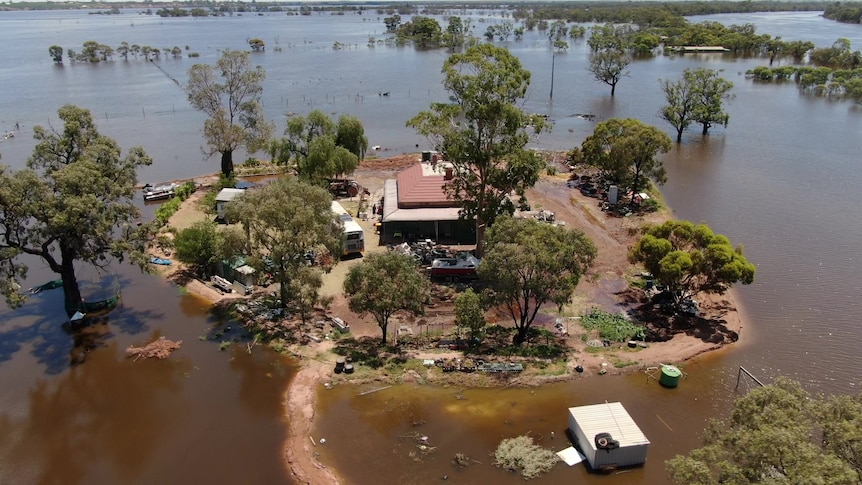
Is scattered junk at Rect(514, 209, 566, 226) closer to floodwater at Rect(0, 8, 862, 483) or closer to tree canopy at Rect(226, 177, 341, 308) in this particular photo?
floodwater at Rect(0, 8, 862, 483)

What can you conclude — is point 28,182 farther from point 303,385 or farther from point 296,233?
point 303,385

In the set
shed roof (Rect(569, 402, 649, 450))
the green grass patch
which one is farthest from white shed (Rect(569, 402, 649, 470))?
the green grass patch

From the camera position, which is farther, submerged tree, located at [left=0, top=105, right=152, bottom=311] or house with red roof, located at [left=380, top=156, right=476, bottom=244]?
house with red roof, located at [left=380, top=156, right=476, bottom=244]

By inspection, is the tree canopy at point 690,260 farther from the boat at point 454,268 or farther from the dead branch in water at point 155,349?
the dead branch in water at point 155,349

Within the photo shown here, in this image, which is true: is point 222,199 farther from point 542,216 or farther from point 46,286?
point 542,216

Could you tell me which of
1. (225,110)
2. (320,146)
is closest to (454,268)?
(320,146)

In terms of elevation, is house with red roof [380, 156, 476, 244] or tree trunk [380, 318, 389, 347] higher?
house with red roof [380, 156, 476, 244]

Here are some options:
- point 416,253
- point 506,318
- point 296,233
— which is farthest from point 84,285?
point 506,318
